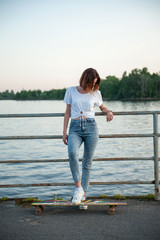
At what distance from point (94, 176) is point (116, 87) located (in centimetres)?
12976

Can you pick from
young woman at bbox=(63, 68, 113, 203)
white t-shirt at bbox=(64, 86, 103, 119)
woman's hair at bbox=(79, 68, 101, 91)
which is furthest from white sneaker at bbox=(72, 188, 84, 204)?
woman's hair at bbox=(79, 68, 101, 91)

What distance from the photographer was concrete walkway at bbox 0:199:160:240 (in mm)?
3422

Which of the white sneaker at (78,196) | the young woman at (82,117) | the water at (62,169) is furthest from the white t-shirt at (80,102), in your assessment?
the water at (62,169)

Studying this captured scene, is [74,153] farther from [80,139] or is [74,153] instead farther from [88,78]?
[88,78]

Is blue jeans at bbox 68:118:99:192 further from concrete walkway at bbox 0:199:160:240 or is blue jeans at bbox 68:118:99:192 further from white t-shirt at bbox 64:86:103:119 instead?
concrete walkway at bbox 0:199:160:240

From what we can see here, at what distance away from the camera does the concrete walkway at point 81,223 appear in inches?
135

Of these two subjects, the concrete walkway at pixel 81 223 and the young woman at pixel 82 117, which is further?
the young woman at pixel 82 117

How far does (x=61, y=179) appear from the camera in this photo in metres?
11.2

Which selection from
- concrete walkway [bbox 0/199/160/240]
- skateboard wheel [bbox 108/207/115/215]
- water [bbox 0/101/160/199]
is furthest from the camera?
water [bbox 0/101/160/199]

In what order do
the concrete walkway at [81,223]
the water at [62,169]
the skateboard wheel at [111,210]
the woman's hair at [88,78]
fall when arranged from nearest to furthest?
the concrete walkway at [81,223] < the skateboard wheel at [111,210] < the woman's hair at [88,78] < the water at [62,169]

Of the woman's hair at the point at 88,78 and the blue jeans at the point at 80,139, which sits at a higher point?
the woman's hair at the point at 88,78

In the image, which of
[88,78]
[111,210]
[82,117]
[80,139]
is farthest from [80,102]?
[111,210]

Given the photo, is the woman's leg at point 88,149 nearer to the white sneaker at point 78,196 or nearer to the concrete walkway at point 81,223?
the white sneaker at point 78,196

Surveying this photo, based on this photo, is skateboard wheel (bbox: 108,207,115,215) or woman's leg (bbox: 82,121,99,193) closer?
skateboard wheel (bbox: 108,207,115,215)
